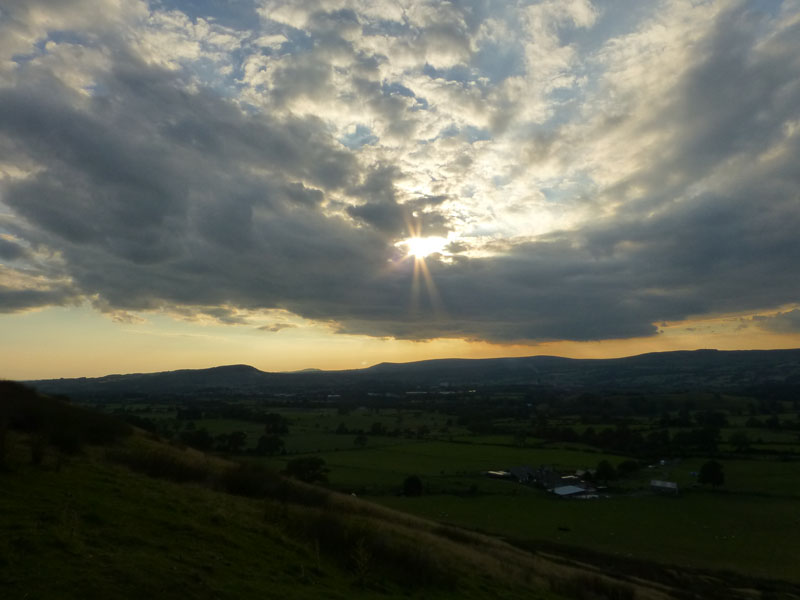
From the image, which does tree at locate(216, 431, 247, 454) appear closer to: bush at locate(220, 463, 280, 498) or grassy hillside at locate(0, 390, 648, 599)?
bush at locate(220, 463, 280, 498)

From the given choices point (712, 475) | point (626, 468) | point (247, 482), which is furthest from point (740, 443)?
point (247, 482)

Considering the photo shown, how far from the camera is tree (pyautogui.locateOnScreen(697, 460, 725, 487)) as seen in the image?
6769cm

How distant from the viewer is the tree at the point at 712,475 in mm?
67688

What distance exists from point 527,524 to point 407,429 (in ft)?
247

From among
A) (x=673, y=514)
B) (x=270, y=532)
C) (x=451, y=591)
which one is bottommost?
(x=673, y=514)

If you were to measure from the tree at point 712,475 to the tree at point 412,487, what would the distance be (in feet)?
137

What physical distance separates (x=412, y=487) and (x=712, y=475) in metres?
43.8

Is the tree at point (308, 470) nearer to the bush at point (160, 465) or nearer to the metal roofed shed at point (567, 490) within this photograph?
the metal roofed shed at point (567, 490)

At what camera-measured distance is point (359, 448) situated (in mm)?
94938

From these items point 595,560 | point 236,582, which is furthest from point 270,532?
point 595,560

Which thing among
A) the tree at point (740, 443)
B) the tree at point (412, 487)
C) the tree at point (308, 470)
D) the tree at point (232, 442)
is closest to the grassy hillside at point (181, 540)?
the tree at point (308, 470)

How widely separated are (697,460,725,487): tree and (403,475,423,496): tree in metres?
41.8

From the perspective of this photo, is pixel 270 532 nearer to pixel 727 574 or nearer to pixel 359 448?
pixel 727 574

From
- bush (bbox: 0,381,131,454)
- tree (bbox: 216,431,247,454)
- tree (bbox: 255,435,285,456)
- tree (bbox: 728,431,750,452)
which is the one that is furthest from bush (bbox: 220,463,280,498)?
tree (bbox: 728,431,750,452)
